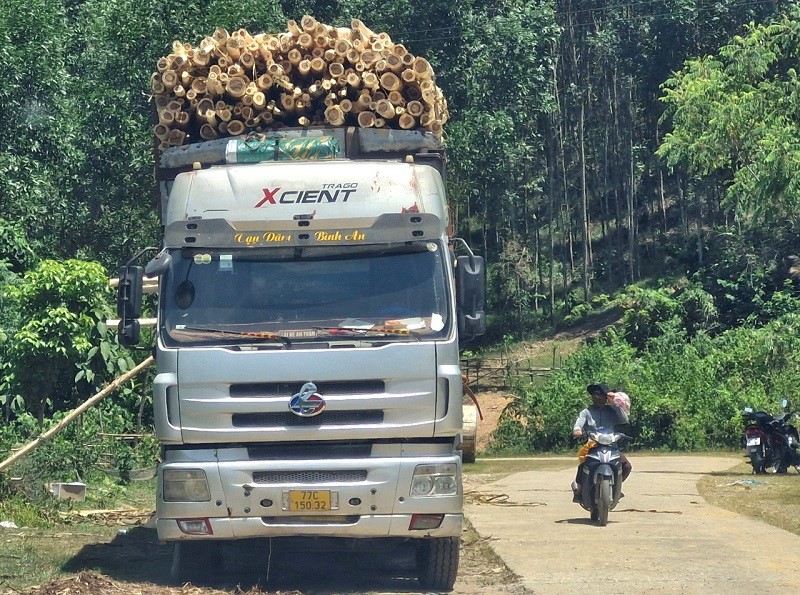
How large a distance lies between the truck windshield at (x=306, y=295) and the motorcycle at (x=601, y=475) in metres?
4.08

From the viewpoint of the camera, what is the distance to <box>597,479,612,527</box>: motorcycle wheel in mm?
11531

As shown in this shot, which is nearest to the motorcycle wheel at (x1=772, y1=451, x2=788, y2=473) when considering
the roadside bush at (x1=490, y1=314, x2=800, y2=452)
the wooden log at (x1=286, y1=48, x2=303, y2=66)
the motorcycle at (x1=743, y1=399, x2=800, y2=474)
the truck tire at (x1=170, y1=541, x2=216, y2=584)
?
the motorcycle at (x1=743, y1=399, x2=800, y2=474)

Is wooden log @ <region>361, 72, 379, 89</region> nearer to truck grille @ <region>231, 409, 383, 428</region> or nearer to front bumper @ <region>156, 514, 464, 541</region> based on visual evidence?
truck grille @ <region>231, 409, 383, 428</region>

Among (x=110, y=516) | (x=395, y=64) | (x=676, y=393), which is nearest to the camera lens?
(x=395, y=64)

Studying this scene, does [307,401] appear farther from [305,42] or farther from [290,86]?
[305,42]

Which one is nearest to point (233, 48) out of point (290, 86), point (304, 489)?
point (290, 86)

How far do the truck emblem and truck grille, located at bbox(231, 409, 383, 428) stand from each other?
62 millimetres

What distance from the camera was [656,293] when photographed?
3550 centimetres

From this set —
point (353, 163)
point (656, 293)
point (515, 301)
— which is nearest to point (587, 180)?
point (515, 301)

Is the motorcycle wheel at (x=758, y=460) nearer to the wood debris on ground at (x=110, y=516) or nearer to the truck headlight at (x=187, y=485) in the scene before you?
the wood debris on ground at (x=110, y=516)

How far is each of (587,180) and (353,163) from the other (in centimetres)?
4720

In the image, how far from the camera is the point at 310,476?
809cm

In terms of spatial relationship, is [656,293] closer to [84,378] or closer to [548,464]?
[548,464]

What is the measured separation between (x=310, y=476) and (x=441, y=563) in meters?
1.25
